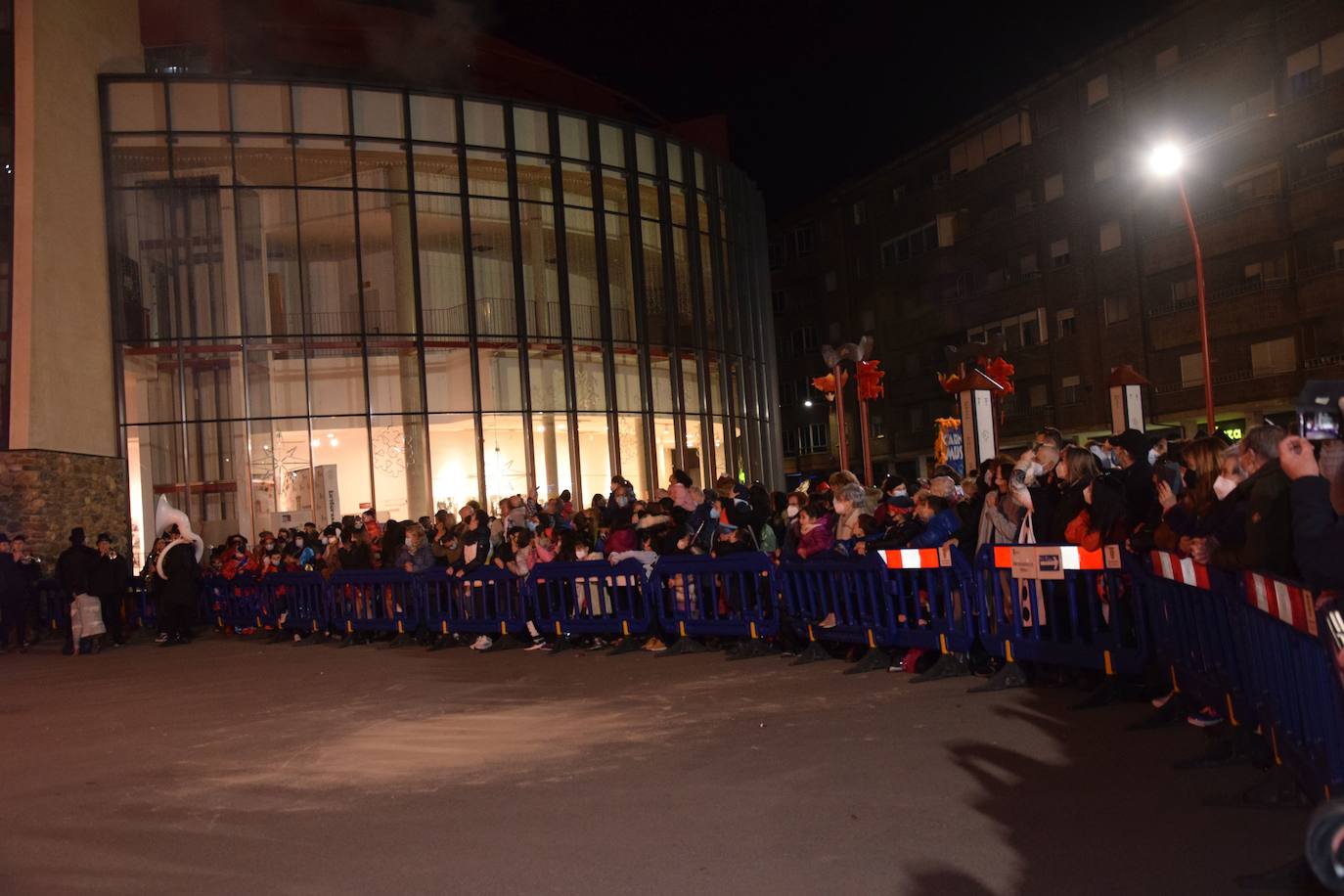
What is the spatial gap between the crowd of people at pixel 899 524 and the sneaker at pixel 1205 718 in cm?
101

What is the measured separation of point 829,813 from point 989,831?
856 millimetres

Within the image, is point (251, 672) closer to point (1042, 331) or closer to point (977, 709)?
point (977, 709)

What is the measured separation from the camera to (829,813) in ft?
20.5

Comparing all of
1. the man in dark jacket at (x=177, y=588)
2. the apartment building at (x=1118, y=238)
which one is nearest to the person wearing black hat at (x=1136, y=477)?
the man in dark jacket at (x=177, y=588)

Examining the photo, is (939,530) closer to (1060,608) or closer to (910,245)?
(1060,608)

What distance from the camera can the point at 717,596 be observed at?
13.1 metres

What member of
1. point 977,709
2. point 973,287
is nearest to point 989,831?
point 977,709

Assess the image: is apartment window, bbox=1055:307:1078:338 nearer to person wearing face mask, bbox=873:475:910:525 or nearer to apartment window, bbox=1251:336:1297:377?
apartment window, bbox=1251:336:1297:377

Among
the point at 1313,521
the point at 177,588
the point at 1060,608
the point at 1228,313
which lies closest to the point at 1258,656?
the point at 1313,521

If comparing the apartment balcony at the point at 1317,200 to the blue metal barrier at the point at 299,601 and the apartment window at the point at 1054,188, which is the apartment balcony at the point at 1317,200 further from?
the blue metal barrier at the point at 299,601

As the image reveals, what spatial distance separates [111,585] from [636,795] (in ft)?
48.9

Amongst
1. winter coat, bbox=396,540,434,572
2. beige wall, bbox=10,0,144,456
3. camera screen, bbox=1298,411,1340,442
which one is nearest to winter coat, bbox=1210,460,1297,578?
camera screen, bbox=1298,411,1340,442

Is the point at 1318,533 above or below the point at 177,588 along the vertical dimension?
above

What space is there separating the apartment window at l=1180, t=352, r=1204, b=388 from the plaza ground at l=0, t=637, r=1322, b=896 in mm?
37519
